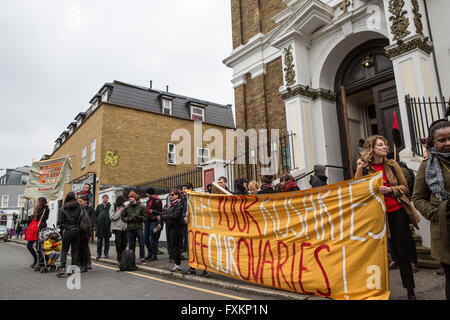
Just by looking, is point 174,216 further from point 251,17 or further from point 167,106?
point 167,106

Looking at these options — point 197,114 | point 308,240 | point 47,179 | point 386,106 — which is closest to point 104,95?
point 197,114

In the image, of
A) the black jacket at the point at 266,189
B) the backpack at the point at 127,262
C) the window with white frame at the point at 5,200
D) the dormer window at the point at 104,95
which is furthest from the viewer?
the window with white frame at the point at 5,200

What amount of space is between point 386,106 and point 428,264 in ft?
16.1

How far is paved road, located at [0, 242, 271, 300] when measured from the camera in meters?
4.84

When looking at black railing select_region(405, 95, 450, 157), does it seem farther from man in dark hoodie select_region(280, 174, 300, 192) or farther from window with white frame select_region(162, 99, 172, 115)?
window with white frame select_region(162, 99, 172, 115)

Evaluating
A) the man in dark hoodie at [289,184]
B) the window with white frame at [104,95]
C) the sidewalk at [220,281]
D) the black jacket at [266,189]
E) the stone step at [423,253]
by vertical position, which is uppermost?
the window with white frame at [104,95]

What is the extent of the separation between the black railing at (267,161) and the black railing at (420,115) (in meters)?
3.57

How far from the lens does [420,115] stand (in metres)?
6.86

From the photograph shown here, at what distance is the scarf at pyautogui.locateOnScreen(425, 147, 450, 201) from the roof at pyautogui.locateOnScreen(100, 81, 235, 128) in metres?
20.1

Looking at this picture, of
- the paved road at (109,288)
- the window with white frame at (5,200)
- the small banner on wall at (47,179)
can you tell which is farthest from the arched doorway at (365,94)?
the window with white frame at (5,200)

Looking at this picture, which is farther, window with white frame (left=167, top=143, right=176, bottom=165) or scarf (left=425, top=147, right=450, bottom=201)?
window with white frame (left=167, top=143, right=176, bottom=165)

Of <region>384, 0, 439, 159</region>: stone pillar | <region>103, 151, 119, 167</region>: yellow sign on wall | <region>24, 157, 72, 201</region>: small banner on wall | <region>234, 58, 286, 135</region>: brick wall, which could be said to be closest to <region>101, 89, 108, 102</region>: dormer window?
<region>103, 151, 119, 167</region>: yellow sign on wall

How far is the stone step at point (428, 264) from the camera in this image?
5.20 meters

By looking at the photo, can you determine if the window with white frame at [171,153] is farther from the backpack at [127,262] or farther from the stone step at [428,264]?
the stone step at [428,264]
